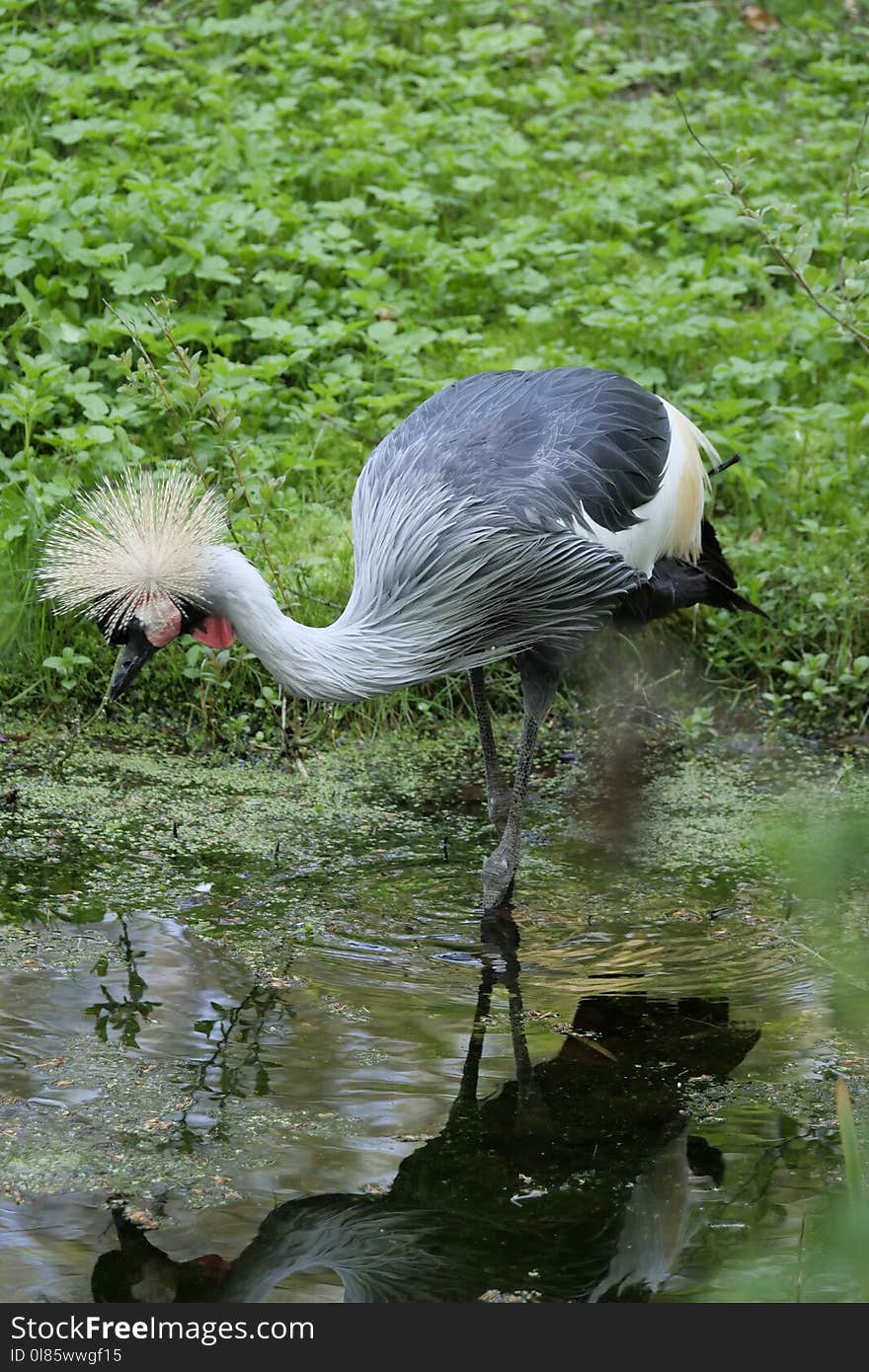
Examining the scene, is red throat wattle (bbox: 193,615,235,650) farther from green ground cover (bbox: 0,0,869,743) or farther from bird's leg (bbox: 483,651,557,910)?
green ground cover (bbox: 0,0,869,743)

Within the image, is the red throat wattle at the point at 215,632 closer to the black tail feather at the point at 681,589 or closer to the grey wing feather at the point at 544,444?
the grey wing feather at the point at 544,444

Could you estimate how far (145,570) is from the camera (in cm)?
322

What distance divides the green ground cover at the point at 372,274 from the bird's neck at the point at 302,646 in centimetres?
99

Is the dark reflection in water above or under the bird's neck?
under

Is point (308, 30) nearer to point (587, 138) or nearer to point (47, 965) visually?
point (587, 138)

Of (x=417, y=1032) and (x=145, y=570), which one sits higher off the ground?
(x=145, y=570)

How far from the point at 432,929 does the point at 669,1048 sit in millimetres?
662

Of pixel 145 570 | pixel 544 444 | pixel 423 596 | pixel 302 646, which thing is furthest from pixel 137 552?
pixel 544 444

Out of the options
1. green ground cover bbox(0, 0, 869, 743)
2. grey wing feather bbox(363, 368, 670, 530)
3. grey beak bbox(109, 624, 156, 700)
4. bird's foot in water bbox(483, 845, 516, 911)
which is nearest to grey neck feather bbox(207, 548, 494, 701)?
grey beak bbox(109, 624, 156, 700)

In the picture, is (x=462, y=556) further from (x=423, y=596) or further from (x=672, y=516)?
(x=672, y=516)

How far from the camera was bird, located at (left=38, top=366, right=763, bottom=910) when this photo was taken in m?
3.25

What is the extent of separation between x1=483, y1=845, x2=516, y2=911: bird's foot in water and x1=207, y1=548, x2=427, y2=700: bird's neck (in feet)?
1.71

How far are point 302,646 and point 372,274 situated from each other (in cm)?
297

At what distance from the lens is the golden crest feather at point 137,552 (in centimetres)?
321
